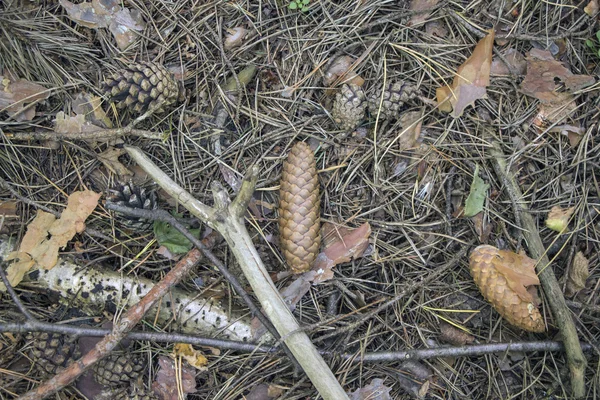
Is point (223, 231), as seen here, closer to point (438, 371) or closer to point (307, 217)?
point (307, 217)

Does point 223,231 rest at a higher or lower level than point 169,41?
lower

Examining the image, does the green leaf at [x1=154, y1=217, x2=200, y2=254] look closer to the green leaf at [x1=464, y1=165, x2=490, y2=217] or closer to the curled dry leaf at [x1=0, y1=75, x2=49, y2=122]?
the curled dry leaf at [x1=0, y1=75, x2=49, y2=122]

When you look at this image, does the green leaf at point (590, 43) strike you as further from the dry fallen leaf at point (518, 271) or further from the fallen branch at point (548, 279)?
the dry fallen leaf at point (518, 271)

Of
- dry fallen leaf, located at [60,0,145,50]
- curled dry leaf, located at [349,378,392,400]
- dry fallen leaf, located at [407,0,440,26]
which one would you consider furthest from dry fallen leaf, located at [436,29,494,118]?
dry fallen leaf, located at [60,0,145,50]

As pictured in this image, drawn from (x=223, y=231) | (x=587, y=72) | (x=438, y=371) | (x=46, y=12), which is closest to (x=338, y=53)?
(x=223, y=231)

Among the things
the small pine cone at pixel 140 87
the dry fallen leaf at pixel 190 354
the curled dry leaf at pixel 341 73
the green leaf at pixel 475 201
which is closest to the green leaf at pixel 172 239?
the dry fallen leaf at pixel 190 354
